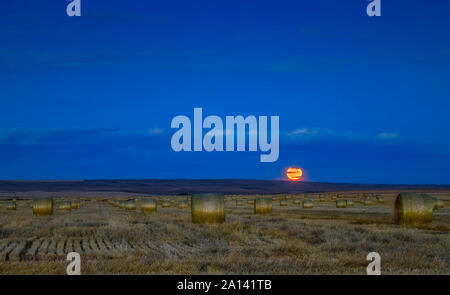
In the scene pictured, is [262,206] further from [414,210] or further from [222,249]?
[222,249]

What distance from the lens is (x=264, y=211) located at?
39.4 meters

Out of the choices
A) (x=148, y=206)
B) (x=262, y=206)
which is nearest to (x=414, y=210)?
(x=262, y=206)

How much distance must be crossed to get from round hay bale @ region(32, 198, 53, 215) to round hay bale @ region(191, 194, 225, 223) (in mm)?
16882

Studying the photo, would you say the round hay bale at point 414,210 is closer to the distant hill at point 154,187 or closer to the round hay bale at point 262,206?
the round hay bale at point 262,206

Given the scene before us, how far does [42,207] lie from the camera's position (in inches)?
1586

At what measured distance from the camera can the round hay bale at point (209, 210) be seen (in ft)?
86.1

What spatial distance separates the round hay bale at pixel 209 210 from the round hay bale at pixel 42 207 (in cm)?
1688

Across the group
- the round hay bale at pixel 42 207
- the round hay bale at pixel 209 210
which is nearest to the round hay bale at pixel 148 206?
the round hay bale at pixel 42 207

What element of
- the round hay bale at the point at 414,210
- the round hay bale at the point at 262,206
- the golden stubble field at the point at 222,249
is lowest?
the golden stubble field at the point at 222,249

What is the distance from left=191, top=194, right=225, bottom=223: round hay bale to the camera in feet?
86.1

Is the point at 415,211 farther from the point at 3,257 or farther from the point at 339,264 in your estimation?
the point at 3,257

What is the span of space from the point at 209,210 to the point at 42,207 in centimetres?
1746

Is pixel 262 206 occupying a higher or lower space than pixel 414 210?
higher
